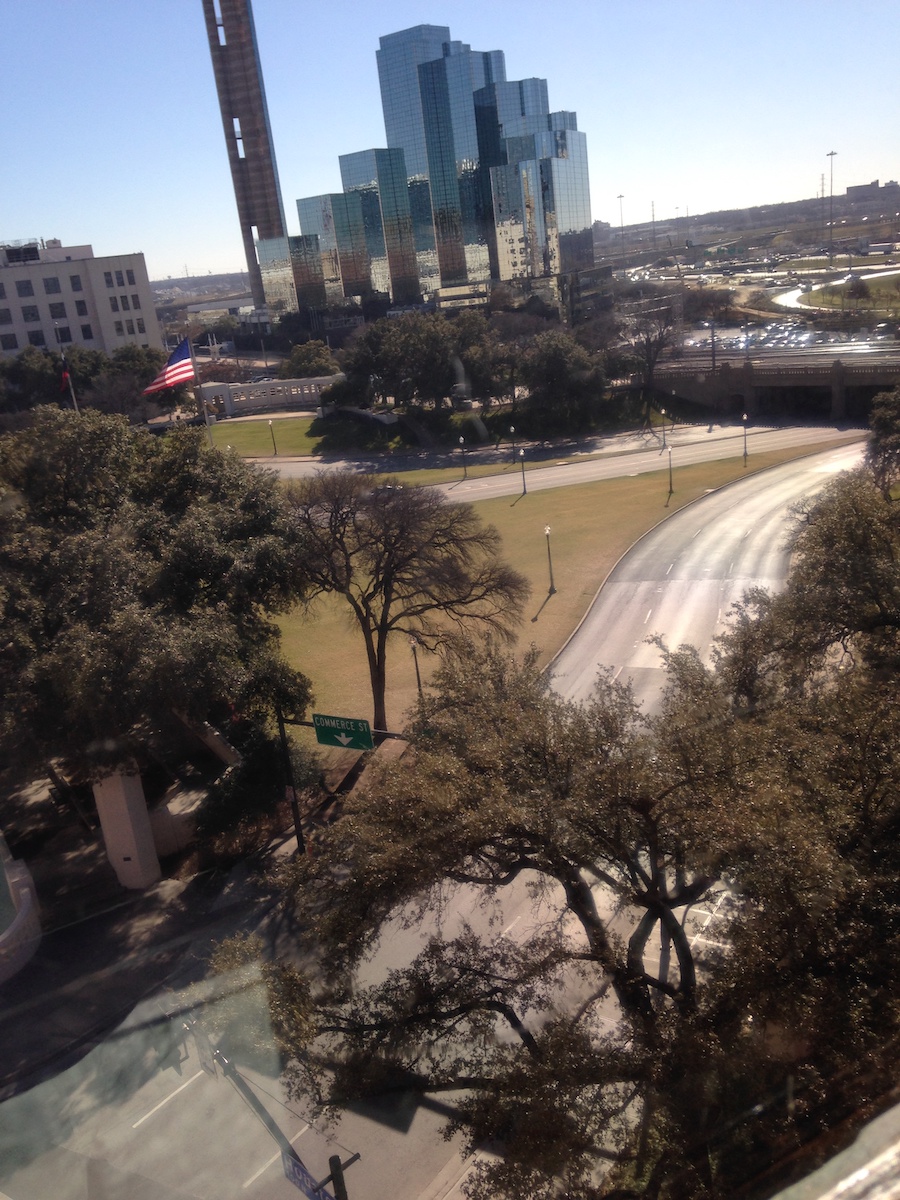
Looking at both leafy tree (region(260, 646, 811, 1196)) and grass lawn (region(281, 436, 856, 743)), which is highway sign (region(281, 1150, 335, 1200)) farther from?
grass lawn (region(281, 436, 856, 743))

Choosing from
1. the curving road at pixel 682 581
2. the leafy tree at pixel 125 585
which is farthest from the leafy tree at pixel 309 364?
the leafy tree at pixel 125 585

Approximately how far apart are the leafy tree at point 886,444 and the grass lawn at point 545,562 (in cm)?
590

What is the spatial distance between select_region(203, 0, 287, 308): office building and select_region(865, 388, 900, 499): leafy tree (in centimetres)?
8028

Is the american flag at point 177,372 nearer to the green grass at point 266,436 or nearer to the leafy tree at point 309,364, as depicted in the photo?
the green grass at point 266,436

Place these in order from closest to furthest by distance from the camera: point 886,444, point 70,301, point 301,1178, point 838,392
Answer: point 301,1178 → point 886,444 → point 838,392 → point 70,301

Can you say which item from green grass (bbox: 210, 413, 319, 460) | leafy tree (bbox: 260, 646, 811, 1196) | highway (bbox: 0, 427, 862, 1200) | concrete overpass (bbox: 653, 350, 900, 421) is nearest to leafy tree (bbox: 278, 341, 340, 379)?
green grass (bbox: 210, 413, 319, 460)

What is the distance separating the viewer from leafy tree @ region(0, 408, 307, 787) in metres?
10.1

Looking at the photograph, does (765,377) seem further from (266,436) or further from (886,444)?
(266,436)

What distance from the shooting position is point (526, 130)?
11119 centimetres

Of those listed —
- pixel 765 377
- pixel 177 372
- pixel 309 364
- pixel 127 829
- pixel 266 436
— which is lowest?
pixel 127 829

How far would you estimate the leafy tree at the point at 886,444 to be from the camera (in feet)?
65.4

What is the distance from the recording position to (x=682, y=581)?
778 inches

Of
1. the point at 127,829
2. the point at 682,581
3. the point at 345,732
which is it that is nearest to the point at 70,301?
the point at 682,581

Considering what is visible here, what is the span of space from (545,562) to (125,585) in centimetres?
1274
